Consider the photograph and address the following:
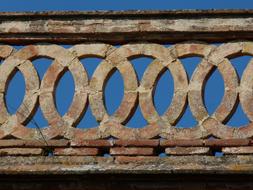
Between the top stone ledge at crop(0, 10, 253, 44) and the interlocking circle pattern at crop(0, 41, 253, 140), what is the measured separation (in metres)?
0.08

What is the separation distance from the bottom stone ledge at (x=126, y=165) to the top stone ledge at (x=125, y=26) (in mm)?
1245

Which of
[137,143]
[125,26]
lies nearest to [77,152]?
[137,143]

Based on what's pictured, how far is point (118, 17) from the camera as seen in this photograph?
12258 mm

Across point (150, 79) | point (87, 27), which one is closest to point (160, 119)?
point (150, 79)

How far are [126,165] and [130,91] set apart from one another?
0.83m

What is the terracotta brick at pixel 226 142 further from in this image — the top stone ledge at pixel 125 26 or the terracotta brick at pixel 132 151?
the top stone ledge at pixel 125 26

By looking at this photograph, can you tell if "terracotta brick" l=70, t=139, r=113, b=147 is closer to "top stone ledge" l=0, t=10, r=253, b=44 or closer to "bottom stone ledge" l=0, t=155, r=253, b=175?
"bottom stone ledge" l=0, t=155, r=253, b=175

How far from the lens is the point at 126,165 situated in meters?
11.5

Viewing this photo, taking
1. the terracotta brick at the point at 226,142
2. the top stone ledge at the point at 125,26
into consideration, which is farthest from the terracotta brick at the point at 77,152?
the top stone ledge at the point at 125,26

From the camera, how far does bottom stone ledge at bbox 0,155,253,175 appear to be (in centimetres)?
1125

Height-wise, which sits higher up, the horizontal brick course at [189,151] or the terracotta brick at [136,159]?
the horizontal brick course at [189,151]

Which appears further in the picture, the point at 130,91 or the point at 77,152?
the point at 130,91

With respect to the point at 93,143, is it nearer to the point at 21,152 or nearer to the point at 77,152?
the point at 77,152

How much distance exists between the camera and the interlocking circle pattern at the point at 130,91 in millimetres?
11727
